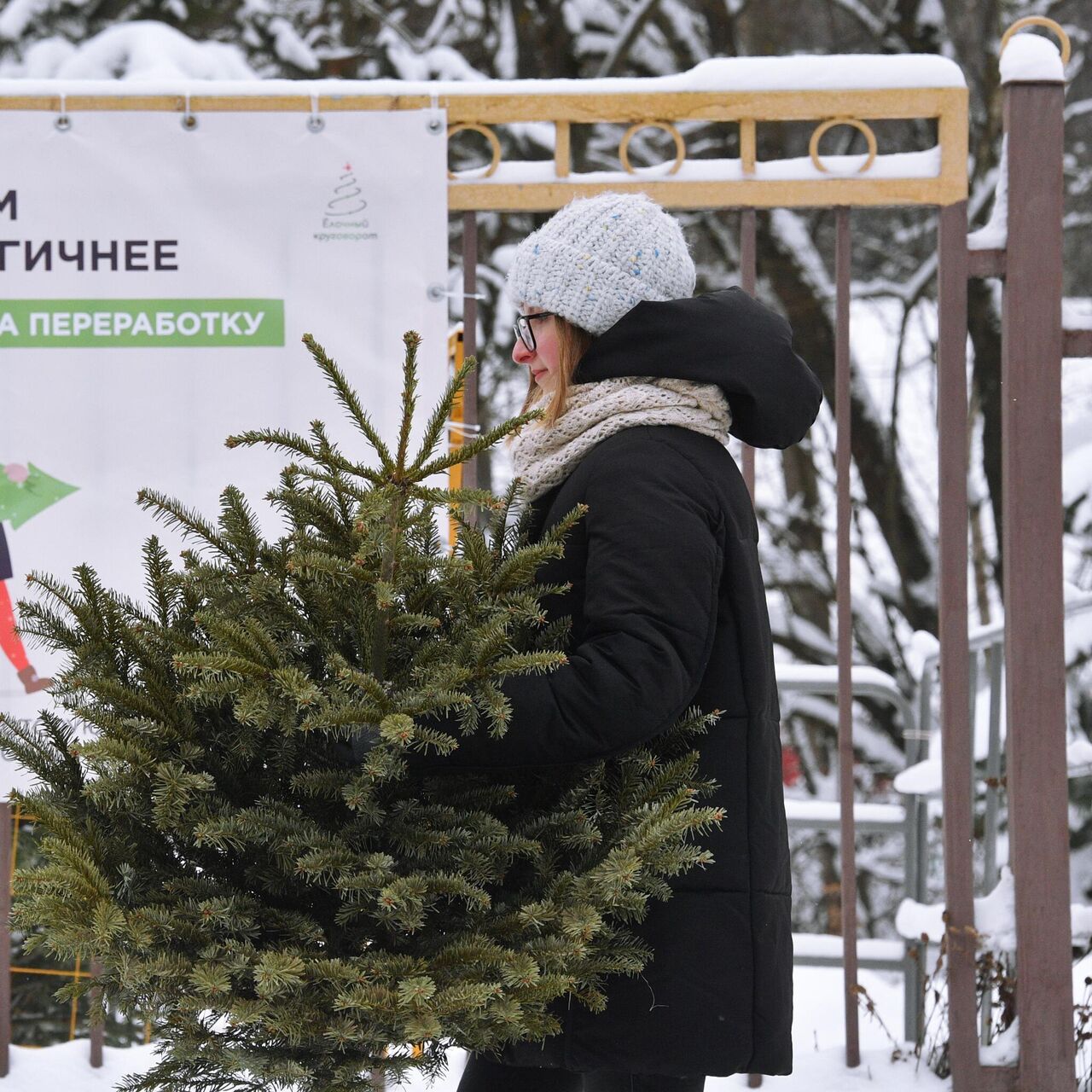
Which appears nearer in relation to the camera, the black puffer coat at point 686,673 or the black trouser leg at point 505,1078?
the black puffer coat at point 686,673

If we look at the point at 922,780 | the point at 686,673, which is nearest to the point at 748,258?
the point at 922,780

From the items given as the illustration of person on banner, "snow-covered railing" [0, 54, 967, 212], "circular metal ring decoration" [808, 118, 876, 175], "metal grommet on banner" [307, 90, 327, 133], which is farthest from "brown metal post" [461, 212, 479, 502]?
the illustration of person on banner

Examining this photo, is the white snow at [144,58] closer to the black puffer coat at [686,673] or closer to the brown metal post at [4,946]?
the brown metal post at [4,946]

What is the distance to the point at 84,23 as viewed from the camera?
6.75m

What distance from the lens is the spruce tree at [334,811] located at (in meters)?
1.45

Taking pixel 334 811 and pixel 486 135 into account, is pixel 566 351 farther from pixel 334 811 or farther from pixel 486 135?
pixel 486 135

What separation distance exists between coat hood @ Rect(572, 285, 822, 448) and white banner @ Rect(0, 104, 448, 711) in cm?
120

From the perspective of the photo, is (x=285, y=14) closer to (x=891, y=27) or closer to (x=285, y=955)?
(x=891, y=27)

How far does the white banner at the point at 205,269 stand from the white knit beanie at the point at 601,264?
1.09 m

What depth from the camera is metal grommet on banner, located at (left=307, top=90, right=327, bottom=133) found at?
2910mm

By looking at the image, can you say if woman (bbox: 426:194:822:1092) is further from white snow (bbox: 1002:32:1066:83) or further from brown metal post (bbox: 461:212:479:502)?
white snow (bbox: 1002:32:1066:83)

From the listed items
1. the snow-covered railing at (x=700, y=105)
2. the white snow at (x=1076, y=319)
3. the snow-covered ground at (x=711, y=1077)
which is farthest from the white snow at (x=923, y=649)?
the snow-covered railing at (x=700, y=105)

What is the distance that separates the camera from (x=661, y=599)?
5.22 ft

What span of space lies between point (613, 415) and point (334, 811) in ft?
1.96
